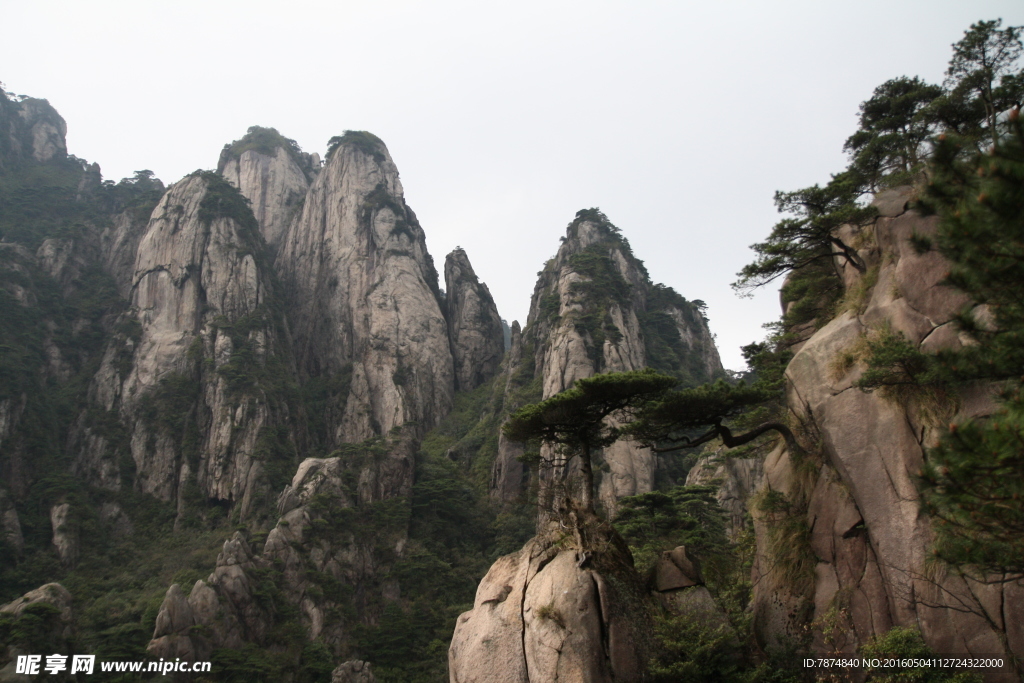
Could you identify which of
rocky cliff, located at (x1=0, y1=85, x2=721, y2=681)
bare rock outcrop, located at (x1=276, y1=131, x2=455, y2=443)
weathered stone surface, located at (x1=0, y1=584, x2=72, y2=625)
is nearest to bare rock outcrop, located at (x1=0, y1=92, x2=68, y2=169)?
rocky cliff, located at (x1=0, y1=85, x2=721, y2=681)

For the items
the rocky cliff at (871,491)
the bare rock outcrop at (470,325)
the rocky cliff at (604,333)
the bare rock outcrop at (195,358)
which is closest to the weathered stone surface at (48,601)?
the bare rock outcrop at (195,358)

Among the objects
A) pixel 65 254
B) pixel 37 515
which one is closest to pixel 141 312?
pixel 65 254

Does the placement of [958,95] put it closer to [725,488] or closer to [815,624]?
[815,624]

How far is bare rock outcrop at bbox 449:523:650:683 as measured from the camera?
524 inches

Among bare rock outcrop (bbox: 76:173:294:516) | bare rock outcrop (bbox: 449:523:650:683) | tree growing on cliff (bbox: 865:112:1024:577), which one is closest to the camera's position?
tree growing on cliff (bbox: 865:112:1024:577)

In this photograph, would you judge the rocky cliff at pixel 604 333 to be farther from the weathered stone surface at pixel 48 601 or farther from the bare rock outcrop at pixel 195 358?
the weathered stone surface at pixel 48 601

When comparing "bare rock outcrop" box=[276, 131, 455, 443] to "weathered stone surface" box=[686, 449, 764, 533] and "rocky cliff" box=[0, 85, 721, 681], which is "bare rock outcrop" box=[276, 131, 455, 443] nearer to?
"rocky cliff" box=[0, 85, 721, 681]

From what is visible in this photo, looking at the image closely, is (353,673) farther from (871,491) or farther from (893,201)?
(893,201)

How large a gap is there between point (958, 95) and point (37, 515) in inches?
2406

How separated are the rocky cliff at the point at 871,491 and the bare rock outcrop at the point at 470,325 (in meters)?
57.5

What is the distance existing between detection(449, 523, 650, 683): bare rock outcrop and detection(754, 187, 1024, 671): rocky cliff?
3551mm

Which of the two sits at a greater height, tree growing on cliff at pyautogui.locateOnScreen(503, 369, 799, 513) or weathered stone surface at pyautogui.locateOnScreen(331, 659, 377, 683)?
tree growing on cliff at pyautogui.locateOnScreen(503, 369, 799, 513)

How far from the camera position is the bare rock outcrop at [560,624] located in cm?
1331

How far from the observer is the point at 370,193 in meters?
77.9
